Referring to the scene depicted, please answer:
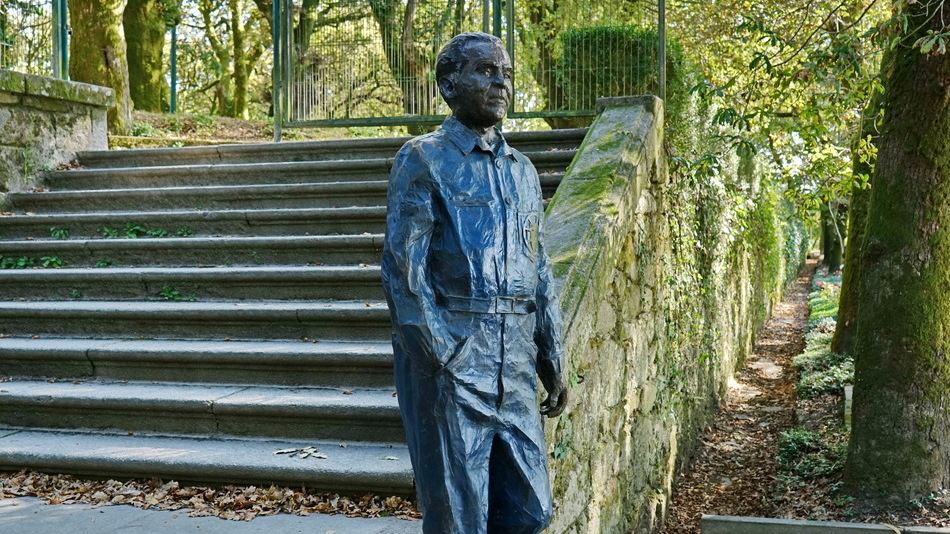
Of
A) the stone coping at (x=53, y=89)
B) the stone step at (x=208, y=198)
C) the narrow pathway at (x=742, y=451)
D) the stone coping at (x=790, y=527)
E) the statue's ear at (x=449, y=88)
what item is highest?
the stone coping at (x=53, y=89)

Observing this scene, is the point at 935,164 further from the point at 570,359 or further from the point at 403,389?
the point at 403,389

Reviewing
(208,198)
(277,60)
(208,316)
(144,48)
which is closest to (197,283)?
(208,316)

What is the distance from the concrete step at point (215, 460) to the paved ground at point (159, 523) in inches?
9.1

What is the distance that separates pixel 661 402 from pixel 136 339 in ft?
12.2

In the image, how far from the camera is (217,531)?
367 centimetres

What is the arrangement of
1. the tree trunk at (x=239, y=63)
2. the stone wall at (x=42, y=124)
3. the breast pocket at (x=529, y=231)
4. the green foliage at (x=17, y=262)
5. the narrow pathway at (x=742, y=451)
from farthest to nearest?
1. the tree trunk at (x=239, y=63)
2. the stone wall at (x=42, y=124)
3. the narrow pathway at (x=742, y=451)
4. the green foliage at (x=17, y=262)
5. the breast pocket at (x=529, y=231)

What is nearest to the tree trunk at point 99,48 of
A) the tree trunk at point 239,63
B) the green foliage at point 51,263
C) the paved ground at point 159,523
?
the green foliage at point 51,263

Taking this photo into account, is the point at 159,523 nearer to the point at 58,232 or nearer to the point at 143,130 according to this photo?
the point at 58,232

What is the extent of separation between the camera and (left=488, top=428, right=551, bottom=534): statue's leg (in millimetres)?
2627

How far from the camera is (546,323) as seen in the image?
2.88 metres

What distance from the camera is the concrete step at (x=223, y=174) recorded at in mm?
7273

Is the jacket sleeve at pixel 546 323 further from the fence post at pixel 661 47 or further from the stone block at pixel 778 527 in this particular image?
the fence post at pixel 661 47

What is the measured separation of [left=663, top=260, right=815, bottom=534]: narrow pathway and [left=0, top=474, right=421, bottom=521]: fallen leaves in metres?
3.43

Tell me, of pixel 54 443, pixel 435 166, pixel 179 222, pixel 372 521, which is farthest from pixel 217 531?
pixel 179 222
